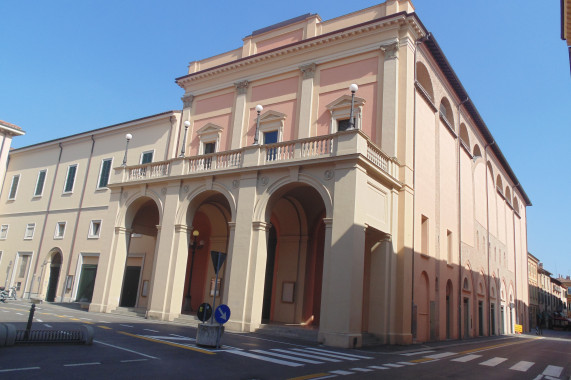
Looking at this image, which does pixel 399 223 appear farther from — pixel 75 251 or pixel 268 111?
pixel 75 251

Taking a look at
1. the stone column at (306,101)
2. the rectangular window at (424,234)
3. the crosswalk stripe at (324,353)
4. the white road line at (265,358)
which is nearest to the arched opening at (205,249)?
the stone column at (306,101)

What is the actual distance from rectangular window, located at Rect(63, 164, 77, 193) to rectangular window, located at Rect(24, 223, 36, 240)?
401 centimetres

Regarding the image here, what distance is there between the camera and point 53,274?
1220 inches

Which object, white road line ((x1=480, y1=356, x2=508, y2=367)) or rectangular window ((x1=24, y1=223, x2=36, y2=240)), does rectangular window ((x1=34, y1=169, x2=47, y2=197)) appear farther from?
white road line ((x1=480, y1=356, x2=508, y2=367))

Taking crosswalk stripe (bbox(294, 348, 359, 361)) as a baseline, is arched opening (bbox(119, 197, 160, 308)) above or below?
above

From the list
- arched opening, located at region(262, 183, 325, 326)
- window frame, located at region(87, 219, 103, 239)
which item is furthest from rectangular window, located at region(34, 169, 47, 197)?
arched opening, located at region(262, 183, 325, 326)

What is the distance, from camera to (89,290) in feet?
92.7

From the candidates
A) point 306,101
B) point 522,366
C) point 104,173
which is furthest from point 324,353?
point 104,173

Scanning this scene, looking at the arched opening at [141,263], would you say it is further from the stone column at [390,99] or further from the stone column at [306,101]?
the stone column at [390,99]

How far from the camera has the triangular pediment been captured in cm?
2042

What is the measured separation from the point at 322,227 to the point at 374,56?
27.3ft

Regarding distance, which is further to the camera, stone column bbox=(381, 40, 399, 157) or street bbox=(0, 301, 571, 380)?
stone column bbox=(381, 40, 399, 157)

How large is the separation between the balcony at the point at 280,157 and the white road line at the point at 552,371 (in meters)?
Answer: 8.09

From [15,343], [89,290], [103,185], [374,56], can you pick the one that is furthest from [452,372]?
[103,185]
